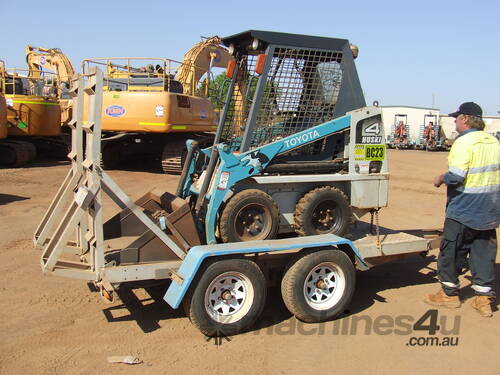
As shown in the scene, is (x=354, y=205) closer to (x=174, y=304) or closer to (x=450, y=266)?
(x=450, y=266)

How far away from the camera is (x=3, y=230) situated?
301 inches

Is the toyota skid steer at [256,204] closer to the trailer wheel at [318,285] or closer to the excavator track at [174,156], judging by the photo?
the trailer wheel at [318,285]

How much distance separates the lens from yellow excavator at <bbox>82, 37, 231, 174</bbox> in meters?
13.0

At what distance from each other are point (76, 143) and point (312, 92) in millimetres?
2408

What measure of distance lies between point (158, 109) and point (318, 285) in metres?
9.24

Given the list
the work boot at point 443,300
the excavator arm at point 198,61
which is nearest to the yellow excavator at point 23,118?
the excavator arm at point 198,61

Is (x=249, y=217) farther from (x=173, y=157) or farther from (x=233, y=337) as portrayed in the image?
(x=173, y=157)

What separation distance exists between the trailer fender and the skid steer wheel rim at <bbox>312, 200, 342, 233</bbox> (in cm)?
39

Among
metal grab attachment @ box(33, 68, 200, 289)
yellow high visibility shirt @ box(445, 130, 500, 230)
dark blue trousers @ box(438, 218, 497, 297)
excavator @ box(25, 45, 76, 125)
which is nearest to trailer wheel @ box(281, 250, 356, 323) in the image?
metal grab attachment @ box(33, 68, 200, 289)

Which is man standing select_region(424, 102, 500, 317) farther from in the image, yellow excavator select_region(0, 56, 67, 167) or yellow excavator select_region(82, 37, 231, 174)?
yellow excavator select_region(0, 56, 67, 167)

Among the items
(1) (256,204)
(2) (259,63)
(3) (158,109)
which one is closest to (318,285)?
(1) (256,204)

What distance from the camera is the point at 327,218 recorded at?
5.19 meters

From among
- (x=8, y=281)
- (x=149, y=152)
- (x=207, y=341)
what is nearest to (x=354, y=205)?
(x=207, y=341)

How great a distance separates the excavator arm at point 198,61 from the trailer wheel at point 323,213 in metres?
10.7
